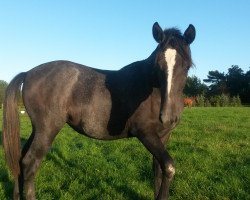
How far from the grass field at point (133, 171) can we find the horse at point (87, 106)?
652 mm

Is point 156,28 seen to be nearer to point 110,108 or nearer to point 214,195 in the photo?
point 110,108

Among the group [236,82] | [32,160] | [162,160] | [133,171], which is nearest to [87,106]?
[32,160]

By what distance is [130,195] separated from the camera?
5539 mm

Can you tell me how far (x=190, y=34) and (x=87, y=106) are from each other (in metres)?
1.84

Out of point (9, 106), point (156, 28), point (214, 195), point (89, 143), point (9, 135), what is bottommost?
point (89, 143)

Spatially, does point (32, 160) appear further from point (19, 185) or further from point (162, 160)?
point (162, 160)

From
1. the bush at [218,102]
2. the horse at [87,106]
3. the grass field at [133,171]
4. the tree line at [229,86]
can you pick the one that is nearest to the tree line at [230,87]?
the tree line at [229,86]

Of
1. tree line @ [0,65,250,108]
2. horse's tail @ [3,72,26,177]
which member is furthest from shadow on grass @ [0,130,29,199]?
tree line @ [0,65,250,108]

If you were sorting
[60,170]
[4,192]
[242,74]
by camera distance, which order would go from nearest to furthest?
1. [4,192]
2. [60,170]
3. [242,74]

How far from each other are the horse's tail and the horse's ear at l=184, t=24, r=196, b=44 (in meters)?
2.73

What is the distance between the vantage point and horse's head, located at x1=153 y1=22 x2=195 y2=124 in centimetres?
421

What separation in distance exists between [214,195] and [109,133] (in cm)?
185

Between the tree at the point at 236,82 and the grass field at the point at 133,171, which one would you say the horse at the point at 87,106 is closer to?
the grass field at the point at 133,171

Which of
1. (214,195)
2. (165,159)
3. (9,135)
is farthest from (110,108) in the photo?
(214,195)
